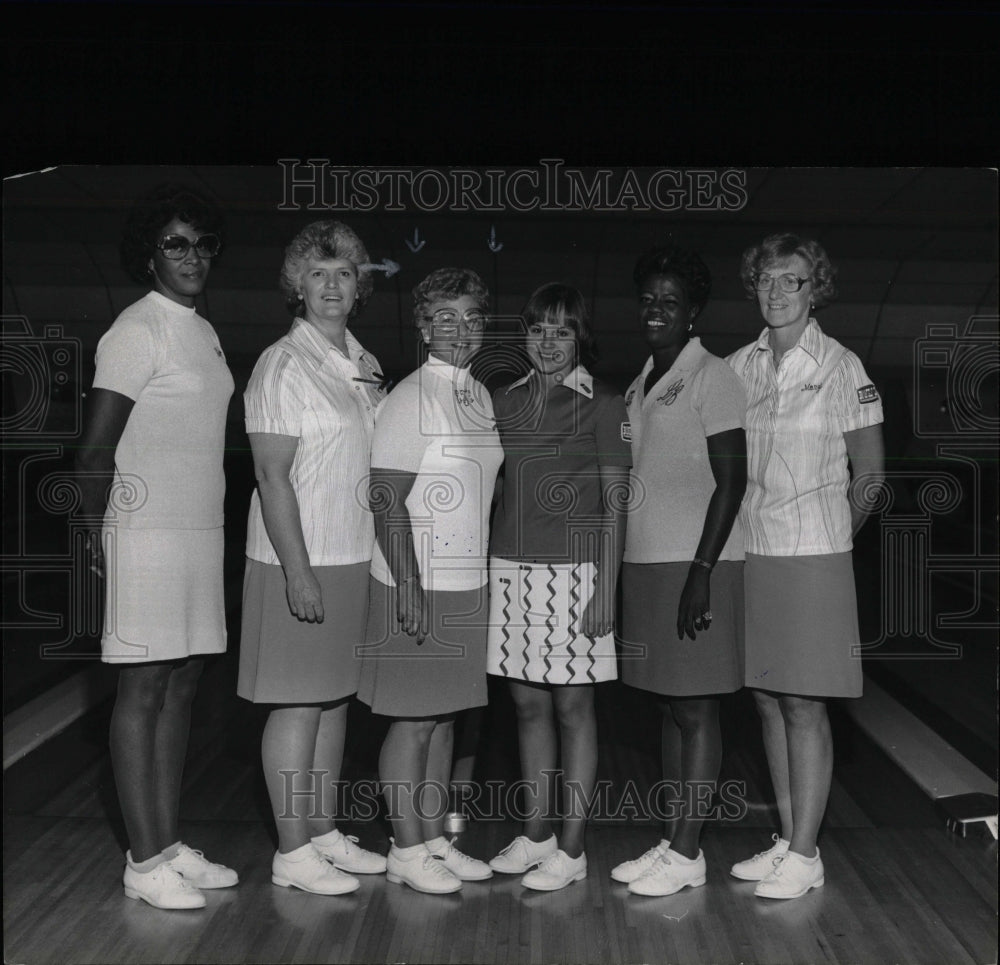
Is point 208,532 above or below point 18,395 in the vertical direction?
below

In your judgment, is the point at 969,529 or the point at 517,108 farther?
the point at 969,529

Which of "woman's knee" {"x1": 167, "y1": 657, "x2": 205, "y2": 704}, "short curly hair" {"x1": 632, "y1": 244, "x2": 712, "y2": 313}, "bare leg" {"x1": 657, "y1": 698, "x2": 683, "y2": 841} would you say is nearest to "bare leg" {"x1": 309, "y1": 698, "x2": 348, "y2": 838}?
"woman's knee" {"x1": 167, "y1": 657, "x2": 205, "y2": 704}

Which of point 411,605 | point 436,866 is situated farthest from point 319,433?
point 436,866

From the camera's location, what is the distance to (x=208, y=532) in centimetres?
414

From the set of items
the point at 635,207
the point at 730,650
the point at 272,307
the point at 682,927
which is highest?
the point at 635,207

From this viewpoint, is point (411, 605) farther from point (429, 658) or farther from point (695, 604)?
point (695, 604)

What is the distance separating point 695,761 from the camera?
4203mm

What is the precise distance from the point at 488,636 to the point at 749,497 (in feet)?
3.02

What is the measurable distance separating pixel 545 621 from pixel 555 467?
0.47m

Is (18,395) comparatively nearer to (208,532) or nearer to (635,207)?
(208,532)

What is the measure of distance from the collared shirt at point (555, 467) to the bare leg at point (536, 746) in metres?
0.42

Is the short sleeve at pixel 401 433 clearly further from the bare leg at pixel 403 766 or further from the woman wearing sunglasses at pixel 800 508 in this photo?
the woman wearing sunglasses at pixel 800 508

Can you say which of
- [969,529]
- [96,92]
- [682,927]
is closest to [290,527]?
[96,92]

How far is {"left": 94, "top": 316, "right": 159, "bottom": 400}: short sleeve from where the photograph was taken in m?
4.05
